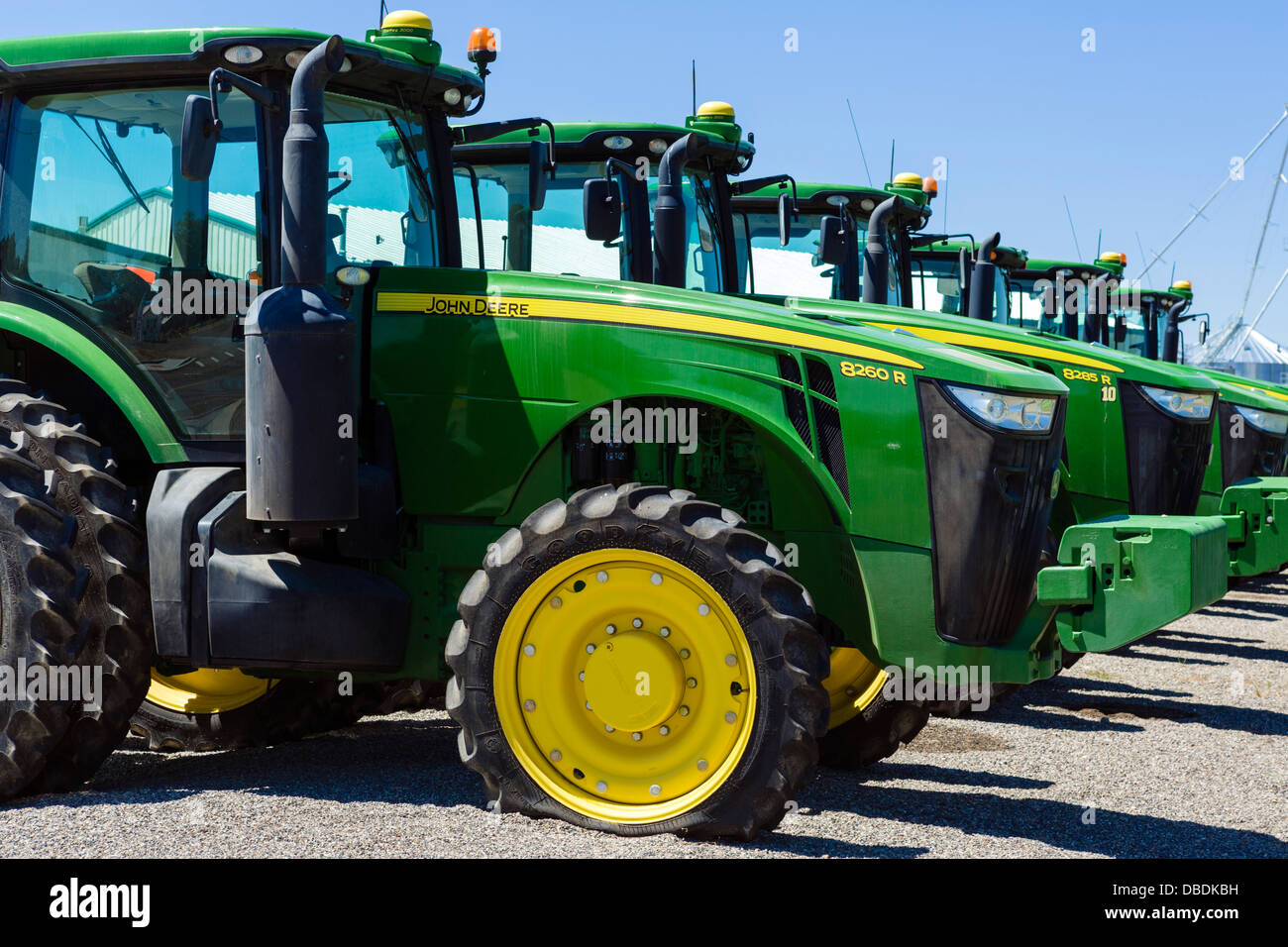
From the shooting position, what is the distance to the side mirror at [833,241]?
11.0m

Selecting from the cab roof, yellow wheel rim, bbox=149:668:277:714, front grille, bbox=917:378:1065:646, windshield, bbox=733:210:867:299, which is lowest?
yellow wheel rim, bbox=149:668:277:714

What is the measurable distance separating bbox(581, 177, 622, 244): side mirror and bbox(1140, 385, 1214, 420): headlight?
4174 millimetres

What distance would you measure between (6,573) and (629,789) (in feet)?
8.00

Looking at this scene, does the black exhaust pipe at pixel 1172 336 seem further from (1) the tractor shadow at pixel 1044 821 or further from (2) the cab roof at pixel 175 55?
(2) the cab roof at pixel 175 55

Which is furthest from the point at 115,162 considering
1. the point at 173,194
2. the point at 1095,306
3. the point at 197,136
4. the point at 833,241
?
the point at 1095,306

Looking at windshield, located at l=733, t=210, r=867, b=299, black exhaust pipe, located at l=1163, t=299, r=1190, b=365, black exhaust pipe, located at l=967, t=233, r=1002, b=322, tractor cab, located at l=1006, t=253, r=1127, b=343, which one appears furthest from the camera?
black exhaust pipe, located at l=1163, t=299, r=1190, b=365

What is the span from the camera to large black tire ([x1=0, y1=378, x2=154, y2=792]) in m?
5.73

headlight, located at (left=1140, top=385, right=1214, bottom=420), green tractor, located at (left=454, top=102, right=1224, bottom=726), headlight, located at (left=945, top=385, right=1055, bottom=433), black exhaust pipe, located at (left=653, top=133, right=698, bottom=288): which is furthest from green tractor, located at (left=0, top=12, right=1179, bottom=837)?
headlight, located at (left=1140, top=385, right=1214, bottom=420)

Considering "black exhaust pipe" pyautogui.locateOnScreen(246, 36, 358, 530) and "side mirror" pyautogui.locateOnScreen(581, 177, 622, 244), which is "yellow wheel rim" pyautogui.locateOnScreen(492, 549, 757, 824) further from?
"side mirror" pyautogui.locateOnScreen(581, 177, 622, 244)

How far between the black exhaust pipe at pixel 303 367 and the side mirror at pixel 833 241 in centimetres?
592

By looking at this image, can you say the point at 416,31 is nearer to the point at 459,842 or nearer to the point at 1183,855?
the point at 459,842

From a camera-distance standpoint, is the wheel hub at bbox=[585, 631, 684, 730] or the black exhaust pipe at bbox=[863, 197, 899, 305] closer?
the wheel hub at bbox=[585, 631, 684, 730]

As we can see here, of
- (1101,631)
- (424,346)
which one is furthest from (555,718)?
(1101,631)

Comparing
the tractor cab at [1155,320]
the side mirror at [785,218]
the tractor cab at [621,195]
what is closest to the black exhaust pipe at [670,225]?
the tractor cab at [621,195]
